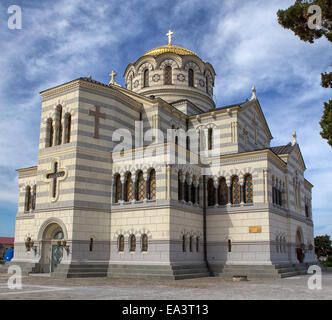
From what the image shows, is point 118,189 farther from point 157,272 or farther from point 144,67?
point 144,67

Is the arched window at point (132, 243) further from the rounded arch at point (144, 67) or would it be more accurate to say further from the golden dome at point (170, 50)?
the golden dome at point (170, 50)

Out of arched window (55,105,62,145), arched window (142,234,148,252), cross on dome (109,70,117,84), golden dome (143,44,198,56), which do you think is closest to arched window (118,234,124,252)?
arched window (142,234,148,252)

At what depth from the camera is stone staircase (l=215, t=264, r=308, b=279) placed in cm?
2683

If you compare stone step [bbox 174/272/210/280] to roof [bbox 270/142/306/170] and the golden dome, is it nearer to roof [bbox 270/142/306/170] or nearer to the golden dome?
roof [bbox 270/142/306/170]

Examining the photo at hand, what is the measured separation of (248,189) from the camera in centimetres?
2967

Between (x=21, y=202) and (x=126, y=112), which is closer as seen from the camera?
(x=126, y=112)

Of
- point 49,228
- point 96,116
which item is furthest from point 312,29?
point 49,228

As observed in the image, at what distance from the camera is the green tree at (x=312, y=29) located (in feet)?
54.8

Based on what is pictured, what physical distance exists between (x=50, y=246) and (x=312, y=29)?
71.1ft

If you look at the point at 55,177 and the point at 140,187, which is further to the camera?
the point at 55,177

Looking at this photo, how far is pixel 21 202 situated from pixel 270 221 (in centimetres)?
2034

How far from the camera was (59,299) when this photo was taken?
1444cm
